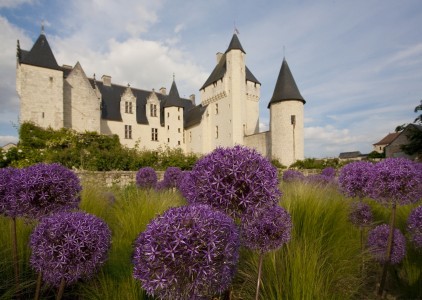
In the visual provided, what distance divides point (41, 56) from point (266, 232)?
35320 millimetres

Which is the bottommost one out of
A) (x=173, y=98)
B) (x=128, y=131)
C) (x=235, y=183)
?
(x=235, y=183)

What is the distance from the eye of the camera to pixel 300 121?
118 ft

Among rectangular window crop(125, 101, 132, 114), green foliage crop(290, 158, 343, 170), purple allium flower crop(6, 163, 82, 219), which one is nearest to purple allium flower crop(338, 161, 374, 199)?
purple allium flower crop(6, 163, 82, 219)

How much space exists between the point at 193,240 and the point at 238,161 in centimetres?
89

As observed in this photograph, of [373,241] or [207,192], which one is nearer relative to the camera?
[207,192]

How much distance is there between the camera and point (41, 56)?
2950cm

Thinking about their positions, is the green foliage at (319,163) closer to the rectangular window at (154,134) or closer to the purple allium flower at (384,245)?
the rectangular window at (154,134)

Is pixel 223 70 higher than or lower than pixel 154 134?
higher

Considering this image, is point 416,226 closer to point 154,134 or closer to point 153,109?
point 154,134

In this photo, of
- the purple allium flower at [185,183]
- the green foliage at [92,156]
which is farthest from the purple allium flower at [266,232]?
the green foliage at [92,156]

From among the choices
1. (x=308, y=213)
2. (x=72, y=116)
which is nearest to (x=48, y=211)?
(x=308, y=213)

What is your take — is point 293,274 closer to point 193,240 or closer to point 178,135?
point 193,240

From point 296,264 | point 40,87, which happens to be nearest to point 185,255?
point 296,264

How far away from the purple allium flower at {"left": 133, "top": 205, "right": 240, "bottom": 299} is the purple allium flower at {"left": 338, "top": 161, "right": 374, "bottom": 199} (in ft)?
9.70
